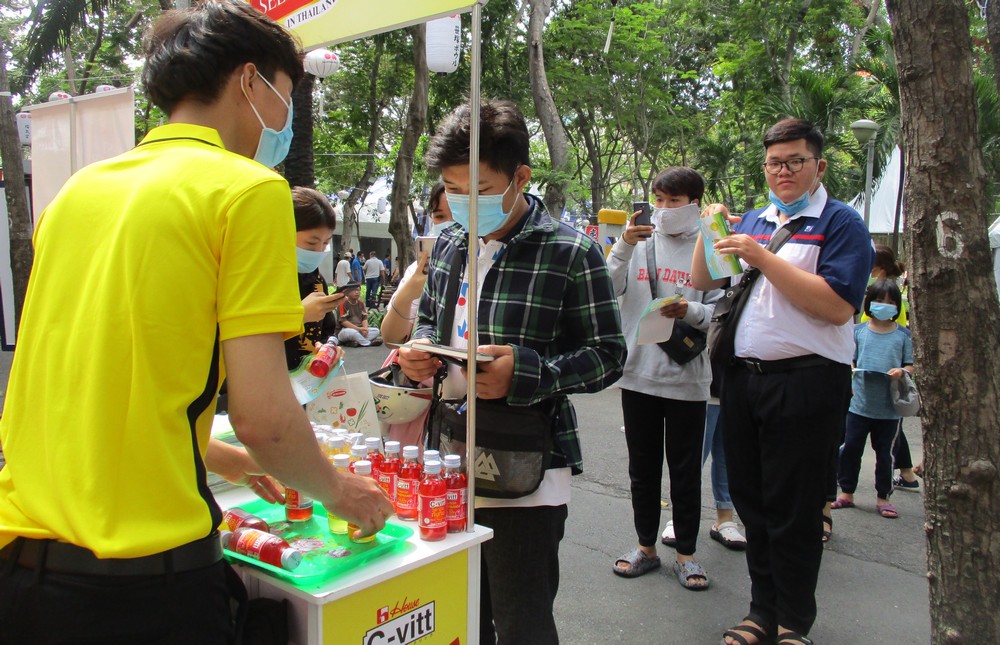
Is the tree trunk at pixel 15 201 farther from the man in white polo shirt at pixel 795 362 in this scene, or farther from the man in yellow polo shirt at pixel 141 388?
the man in yellow polo shirt at pixel 141 388

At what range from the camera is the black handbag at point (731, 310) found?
9.43 feet

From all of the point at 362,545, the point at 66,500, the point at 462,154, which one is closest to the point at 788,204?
the point at 462,154

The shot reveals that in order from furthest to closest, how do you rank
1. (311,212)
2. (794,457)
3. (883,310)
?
(883,310), (311,212), (794,457)

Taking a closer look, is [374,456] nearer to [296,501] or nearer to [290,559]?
[296,501]

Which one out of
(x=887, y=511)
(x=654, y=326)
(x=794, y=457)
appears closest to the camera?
(x=794, y=457)

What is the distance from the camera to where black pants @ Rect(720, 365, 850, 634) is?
2701 millimetres

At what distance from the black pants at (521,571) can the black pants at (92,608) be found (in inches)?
39.5

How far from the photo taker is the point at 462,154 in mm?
2041

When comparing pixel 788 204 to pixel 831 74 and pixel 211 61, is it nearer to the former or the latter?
pixel 211 61

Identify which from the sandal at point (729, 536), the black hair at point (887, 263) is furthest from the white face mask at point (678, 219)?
the black hair at point (887, 263)

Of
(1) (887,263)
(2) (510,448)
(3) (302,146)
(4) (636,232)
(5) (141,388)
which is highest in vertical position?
(3) (302,146)

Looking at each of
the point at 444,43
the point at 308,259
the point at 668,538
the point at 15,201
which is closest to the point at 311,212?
the point at 308,259

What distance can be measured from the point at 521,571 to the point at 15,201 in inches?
342

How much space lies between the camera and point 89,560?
3.86 ft
